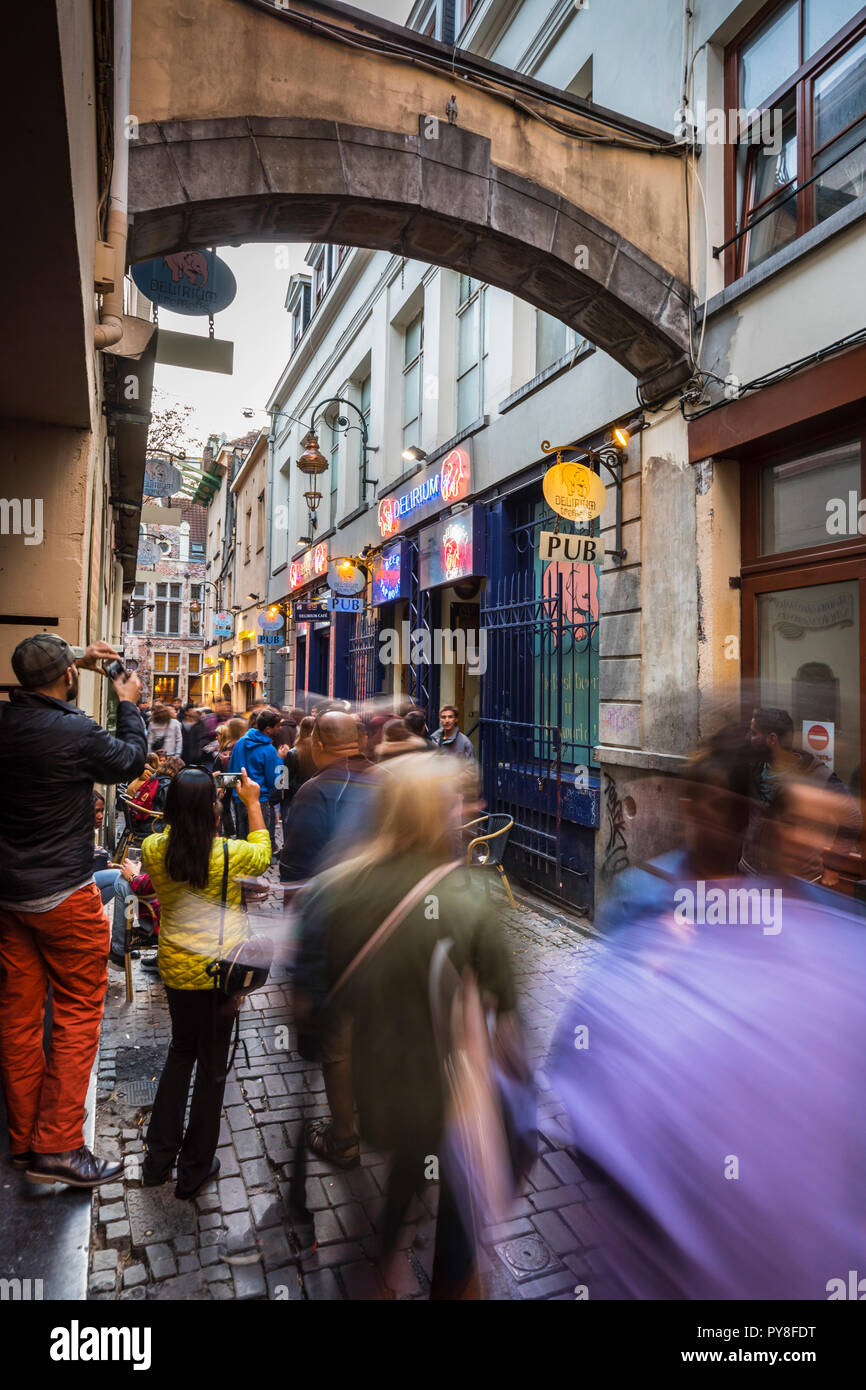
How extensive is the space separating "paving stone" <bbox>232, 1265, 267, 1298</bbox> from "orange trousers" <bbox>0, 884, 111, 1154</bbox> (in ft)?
2.84

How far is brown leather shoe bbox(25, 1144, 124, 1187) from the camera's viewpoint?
3.03m

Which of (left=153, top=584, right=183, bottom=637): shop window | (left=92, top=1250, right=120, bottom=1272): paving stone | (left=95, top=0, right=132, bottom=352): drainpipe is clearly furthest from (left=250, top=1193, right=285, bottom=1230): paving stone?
(left=153, top=584, right=183, bottom=637): shop window

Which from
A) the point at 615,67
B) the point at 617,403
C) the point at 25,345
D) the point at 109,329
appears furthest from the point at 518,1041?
the point at 615,67

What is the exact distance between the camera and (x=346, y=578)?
13.7 meters

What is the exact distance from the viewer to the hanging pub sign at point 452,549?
9773 millimetres

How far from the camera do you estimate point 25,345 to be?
3.09 metres

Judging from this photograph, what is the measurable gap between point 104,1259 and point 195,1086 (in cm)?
61

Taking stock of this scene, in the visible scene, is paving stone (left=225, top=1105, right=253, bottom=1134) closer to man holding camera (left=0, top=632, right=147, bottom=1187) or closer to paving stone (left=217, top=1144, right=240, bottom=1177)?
paving stone (left=217, top=1144, right=240, bottom=1177)

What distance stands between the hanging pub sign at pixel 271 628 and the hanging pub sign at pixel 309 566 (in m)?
1.00

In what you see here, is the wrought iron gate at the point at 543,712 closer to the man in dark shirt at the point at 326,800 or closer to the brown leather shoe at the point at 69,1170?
the man in dark shirt at the point at 326,800

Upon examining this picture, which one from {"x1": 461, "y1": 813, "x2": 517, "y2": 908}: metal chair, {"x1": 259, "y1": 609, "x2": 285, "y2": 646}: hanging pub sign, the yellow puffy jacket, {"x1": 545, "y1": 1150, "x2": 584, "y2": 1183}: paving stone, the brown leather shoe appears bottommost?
{"x1": 545, "y1": 1150, "x2": 584, "y2": 1183}: paving stone

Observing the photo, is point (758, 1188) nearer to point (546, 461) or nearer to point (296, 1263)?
point (296, 1263)

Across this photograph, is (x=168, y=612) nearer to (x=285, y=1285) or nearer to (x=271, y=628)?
(x=271, y=628)
